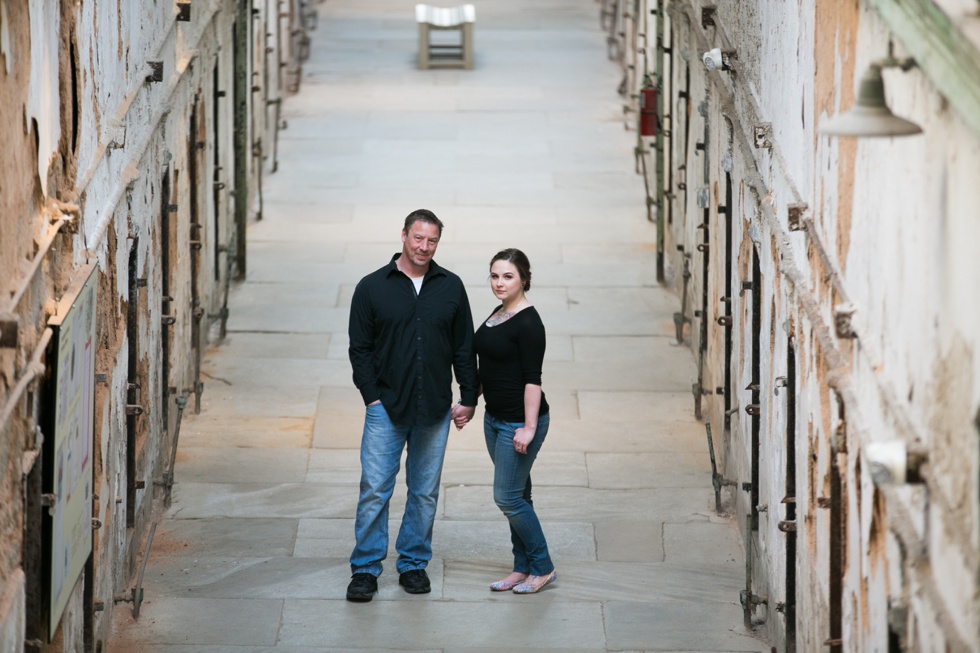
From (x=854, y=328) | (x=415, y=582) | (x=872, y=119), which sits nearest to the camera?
(x=872, y=119)

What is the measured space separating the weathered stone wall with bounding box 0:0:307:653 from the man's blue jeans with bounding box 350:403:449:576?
3.76 ft

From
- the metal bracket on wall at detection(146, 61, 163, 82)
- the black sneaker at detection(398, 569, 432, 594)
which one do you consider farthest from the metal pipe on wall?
the metal bracket on wall at detection(146, 61, 163, 82)

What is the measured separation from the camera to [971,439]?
3766mm

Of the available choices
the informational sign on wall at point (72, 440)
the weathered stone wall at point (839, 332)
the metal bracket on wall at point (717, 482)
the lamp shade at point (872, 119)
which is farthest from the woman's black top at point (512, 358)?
the lamp shade at point (872, 119)

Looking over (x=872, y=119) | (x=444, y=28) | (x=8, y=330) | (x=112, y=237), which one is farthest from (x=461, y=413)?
(x=444, y=28)

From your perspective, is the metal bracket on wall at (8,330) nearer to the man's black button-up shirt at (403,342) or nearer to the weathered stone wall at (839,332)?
the weathered stone wall at (839,332)

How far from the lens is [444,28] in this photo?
21734 mm

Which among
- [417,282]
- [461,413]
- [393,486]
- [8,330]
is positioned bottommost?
[393,486]

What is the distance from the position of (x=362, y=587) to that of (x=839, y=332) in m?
3.26

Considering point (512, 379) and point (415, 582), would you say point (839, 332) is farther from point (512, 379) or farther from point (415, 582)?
point (415, 582)

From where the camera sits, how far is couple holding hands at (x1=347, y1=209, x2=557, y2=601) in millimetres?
7422

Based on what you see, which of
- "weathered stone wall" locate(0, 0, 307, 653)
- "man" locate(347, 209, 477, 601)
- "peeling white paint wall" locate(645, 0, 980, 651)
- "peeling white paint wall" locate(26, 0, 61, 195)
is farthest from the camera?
"man" locate(347, 209, 477, 601)

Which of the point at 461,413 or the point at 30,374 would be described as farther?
the point at 461,413

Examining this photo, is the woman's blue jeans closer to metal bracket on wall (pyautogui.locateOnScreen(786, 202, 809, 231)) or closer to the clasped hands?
the clasped hands
